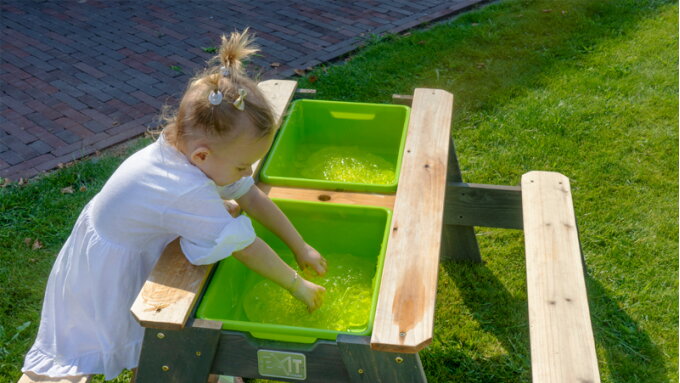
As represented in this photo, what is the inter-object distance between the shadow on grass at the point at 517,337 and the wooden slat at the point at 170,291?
1.22 meters

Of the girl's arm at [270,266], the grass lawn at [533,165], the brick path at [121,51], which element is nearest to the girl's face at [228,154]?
the girl's arm at [270,266]

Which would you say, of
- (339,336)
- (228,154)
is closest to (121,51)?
(228,154)

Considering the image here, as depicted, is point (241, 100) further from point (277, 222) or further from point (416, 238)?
point (416, 238)

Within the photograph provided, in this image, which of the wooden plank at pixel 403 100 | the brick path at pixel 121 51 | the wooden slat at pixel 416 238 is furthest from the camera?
the brick path at pixel 121 51

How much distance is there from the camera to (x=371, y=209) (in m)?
2.21

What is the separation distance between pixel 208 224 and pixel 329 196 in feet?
2.06

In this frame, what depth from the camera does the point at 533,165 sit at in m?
3.74

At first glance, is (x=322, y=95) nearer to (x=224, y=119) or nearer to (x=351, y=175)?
(x=351, y=175)

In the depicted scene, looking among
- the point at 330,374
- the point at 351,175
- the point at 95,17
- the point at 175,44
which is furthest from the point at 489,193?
the point at 95,17

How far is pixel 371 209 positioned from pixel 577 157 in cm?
204

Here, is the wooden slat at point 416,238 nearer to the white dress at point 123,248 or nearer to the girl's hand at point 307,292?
the girl's hand at point 307,292

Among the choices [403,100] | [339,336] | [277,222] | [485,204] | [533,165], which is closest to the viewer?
[339,336]

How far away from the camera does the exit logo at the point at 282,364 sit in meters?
1.68

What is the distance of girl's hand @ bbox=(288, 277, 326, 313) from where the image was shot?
1938 millimetres
